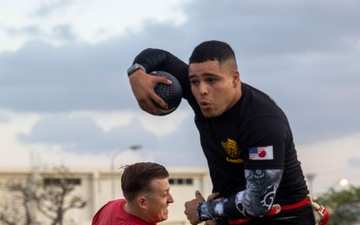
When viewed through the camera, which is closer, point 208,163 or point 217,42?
point 217,42

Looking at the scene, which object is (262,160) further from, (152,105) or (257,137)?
(152,105)

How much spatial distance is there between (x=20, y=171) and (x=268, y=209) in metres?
74.0

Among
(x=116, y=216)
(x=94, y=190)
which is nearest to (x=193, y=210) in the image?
(x=116, y=216)

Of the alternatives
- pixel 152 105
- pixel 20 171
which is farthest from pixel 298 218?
pixel 20 171

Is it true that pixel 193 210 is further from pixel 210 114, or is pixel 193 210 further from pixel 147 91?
pixel 147 91

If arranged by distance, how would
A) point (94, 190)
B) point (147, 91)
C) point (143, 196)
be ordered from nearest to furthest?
point (147, 91) → point (143, 196) → point (94, 190)

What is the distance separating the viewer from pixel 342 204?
177 feet

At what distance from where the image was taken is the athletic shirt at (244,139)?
21.2ft

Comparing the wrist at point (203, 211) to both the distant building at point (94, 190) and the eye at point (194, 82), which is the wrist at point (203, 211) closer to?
the eye at point (194, 82)

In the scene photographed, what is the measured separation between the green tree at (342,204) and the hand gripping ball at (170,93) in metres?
43.3

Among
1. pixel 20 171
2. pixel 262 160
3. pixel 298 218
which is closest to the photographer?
pixel 262 160

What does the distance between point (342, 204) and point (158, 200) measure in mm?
48013

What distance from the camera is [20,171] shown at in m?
79.2

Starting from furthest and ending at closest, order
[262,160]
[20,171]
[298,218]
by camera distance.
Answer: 1. [20,171]
2. [298,218]
3. [262,160]
